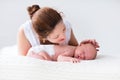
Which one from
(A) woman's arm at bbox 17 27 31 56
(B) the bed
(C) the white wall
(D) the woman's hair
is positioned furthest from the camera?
(C) the white wall

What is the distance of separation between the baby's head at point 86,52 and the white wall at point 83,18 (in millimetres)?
685

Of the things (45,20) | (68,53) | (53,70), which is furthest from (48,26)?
(53,70)

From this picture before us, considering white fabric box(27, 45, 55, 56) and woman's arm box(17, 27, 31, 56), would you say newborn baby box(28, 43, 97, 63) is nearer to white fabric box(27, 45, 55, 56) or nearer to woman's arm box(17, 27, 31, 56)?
white fabric box(27, 45, 55, 56)

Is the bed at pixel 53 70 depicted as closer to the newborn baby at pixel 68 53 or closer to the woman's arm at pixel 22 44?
the newborn baby at pixel 68 53

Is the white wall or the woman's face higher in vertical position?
the woman's face

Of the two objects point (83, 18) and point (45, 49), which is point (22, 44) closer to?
point (45, 49)

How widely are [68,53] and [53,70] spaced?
0.32 meters

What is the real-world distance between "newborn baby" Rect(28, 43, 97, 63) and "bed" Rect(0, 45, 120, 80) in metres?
0.15

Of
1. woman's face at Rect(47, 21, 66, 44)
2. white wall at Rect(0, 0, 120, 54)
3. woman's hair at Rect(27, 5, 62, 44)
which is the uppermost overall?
woman's hair at Rect(27, 5, 62, 44)

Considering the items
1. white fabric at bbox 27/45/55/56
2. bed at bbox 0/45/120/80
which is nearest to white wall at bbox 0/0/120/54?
white fabric at bbox 27/45/55/56

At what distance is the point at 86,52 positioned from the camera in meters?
1.53

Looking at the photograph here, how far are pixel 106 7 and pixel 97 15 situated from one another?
89mm

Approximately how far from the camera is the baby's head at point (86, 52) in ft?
4.95

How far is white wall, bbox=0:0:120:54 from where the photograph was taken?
2299 mm
